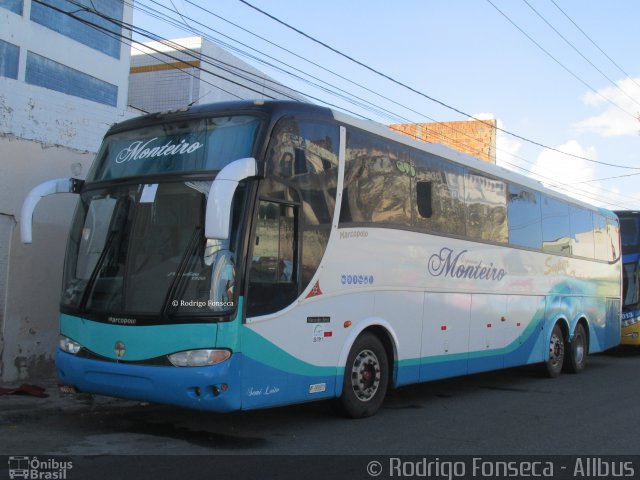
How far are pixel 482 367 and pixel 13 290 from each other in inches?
276

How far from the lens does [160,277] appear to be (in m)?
6.37

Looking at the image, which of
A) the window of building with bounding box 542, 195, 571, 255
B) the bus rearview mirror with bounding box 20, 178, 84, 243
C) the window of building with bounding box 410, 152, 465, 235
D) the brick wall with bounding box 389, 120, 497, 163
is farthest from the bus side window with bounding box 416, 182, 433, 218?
the brick wall with bounding box 389, 120, 497, 163

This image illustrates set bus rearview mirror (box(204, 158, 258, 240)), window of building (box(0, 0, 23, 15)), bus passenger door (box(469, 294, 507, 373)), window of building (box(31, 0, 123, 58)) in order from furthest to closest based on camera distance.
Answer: window of building (box(31, 0, 123, 58))
window of building (box(0, 0, 23, 15))
bus passenger door (box(469, 294, 507, 373))
bus rearview mirror (box(204, 158, 258, 240))

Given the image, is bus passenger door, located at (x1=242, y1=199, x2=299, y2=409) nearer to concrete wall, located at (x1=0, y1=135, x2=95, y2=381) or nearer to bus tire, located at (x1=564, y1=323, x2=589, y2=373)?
concrete wall, located at (x1=0, y1=135, x2=95, y2=381)

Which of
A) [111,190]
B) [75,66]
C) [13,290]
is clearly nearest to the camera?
[111,190]

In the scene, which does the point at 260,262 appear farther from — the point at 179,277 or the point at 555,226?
the point at 555,226

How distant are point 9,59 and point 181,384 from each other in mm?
27247

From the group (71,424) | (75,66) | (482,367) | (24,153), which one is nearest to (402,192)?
(482,367)

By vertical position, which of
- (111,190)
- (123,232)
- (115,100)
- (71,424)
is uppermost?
(115,100)

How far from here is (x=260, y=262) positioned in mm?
6445

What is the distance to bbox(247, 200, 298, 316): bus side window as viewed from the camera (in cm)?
639

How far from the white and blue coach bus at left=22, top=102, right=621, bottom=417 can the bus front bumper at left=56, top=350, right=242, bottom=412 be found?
0.01 meters

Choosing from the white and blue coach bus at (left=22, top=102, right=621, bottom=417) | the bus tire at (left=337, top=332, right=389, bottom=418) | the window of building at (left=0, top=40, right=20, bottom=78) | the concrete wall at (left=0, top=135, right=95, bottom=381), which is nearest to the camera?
the white and blue coach bus at (left=22, top=102, right=621, bottom=417)

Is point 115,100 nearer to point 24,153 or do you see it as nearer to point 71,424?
point 24,153
